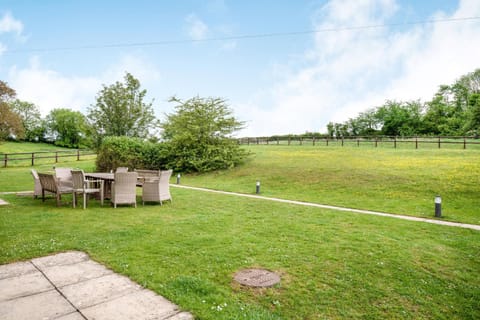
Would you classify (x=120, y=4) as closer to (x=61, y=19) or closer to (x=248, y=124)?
(x=61, y=19)

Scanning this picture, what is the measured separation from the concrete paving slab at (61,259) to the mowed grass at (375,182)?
7847 mm

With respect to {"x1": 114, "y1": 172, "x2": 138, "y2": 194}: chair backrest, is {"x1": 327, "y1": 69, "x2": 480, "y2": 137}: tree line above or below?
above

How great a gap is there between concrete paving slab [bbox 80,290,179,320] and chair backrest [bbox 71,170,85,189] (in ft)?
20.4

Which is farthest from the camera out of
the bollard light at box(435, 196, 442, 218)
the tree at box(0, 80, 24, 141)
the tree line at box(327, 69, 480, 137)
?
the tree line at box(327, 69, 480, 137)

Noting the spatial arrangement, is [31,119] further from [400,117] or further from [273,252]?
[273,252]

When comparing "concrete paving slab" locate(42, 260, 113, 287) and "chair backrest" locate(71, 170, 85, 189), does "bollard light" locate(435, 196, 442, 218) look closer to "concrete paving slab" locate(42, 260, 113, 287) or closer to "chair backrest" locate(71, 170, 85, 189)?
"concrete paving slab" locate(42, 260, 113, 287)

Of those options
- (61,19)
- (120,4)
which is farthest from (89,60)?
(120,4)

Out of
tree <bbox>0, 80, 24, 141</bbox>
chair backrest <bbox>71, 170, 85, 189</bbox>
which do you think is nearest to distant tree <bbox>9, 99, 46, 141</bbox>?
tree <bbox>0, 80, 24, 141</bbox>

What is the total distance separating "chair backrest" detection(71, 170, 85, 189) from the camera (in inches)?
342

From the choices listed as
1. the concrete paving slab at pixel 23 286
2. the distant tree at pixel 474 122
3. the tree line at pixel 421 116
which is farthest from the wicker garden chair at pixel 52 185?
the tree line at pixel 421 116

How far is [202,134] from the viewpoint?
21.1m

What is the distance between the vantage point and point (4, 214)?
24.5 feet

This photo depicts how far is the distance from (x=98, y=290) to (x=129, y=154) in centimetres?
1666

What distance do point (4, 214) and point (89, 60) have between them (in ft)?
43.0
